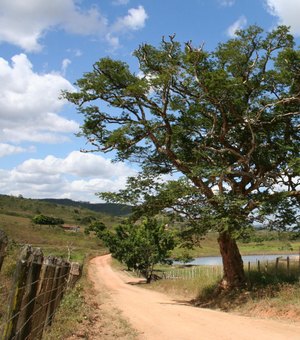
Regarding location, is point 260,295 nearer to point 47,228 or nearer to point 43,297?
point 43,297

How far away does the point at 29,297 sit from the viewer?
5770mm

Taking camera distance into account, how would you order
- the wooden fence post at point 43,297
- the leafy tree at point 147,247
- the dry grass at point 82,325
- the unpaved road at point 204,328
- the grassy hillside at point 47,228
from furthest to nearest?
the grassy hillside at point 47,228 → the leafy tree at point 147,247 → the unpaved road at point 204,328 → the dry grass at point 82,325 → the wooden fence post at point 43,297

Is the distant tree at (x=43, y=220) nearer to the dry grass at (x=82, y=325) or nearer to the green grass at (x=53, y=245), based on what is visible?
the green grass at (x=53, y=245)

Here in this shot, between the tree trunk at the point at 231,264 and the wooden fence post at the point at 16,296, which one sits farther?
the tree trunk at the point at 231,264

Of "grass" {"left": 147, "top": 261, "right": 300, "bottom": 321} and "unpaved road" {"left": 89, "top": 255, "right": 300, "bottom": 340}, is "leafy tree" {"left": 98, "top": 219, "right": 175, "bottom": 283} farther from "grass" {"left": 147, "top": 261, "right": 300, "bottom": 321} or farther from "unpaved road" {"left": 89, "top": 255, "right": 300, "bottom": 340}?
"unpaved road" {"left": 89, "top": 255, "right": 300, "bottom": 340}

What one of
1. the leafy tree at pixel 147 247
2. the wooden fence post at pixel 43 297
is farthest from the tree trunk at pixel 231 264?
the leafy tree at pixel 147 247

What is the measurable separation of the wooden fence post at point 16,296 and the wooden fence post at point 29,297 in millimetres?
152

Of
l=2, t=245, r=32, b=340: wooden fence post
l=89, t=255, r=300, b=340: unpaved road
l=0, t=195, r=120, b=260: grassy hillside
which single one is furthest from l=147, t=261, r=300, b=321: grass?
l=0, t=195, r=120, b=260: grassy hillside

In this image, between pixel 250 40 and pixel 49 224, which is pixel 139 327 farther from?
pixel 49 224

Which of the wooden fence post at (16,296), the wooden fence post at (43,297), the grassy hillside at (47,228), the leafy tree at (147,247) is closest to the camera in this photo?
the wooden fence post at (16,296)

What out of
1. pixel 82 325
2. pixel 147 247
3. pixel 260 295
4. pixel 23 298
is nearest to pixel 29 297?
pixel 23 298

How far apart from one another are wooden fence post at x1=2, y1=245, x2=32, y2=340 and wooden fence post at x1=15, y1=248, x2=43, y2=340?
0.50ft

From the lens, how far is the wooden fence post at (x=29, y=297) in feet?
18.3

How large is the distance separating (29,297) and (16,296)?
518 millimetres
